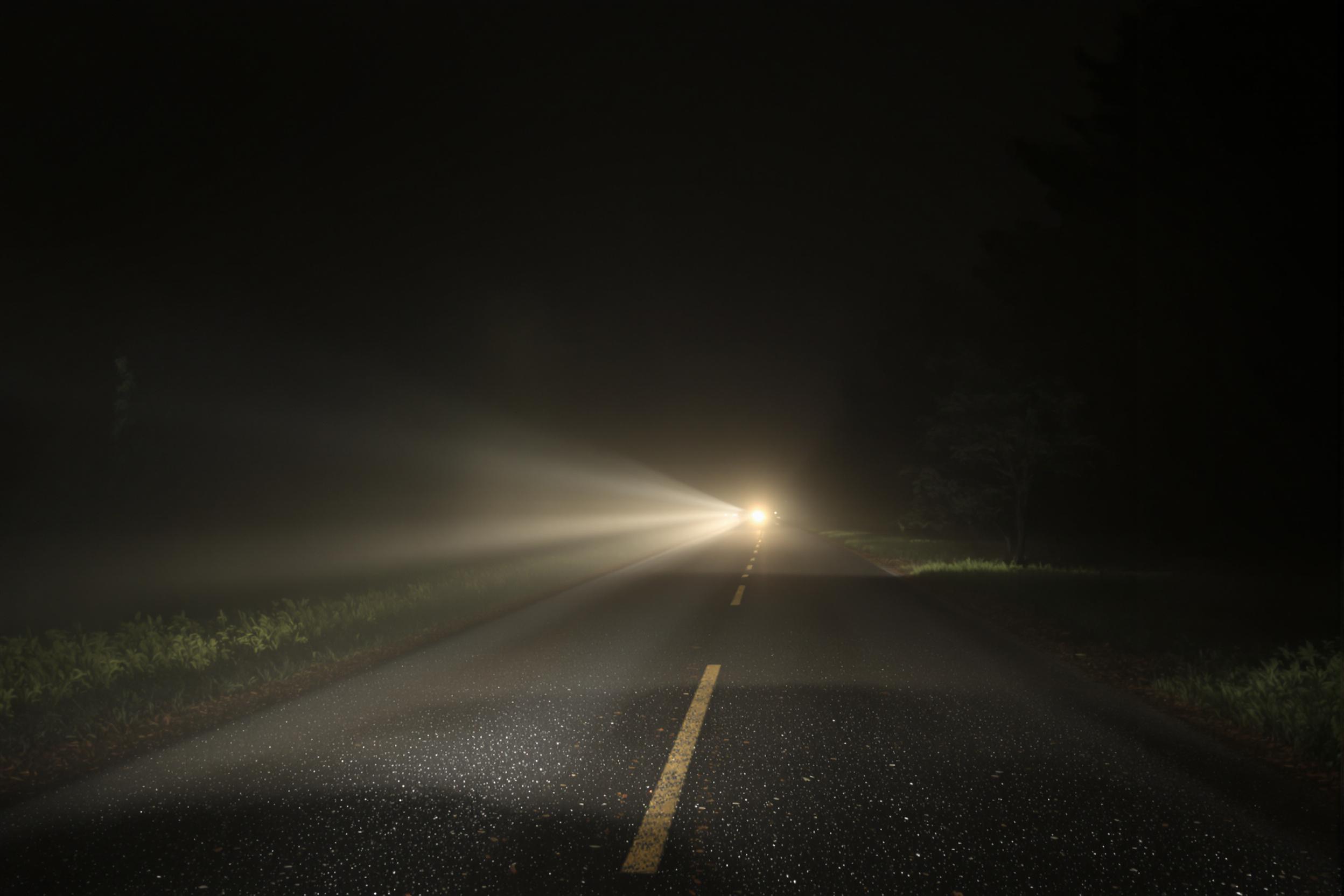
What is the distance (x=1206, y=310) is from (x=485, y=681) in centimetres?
1454

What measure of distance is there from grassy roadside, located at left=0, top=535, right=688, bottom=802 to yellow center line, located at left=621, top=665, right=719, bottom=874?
4.15m

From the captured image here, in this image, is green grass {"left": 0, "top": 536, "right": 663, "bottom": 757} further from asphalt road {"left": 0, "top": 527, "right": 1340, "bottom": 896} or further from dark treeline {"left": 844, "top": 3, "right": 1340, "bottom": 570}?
dark treeline {"left": 844, "top": 3, "right": 1340, "bottom": 570}

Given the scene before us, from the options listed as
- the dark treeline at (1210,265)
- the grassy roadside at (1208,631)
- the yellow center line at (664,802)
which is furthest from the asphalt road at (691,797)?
the dark treeline at (1210,265)

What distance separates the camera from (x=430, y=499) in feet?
98.1

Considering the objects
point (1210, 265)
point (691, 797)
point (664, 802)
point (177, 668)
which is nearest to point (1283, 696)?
point (691, 797)

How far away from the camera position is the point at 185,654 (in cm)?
857

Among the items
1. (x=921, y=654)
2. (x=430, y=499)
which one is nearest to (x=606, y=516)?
(x=430, y=499)

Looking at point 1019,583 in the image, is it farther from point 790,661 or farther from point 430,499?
point 430,499

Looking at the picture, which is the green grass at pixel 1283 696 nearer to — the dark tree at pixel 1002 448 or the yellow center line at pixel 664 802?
the yellow center line at pixel 664 802

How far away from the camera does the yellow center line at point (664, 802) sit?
335 cm

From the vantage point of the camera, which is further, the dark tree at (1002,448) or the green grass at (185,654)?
the dark tree at (1002,448)

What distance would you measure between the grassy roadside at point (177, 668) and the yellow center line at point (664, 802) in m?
A: 4.15

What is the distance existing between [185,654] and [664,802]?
7586 mm

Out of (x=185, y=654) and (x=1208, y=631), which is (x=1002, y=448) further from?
(x=185, y=654)
